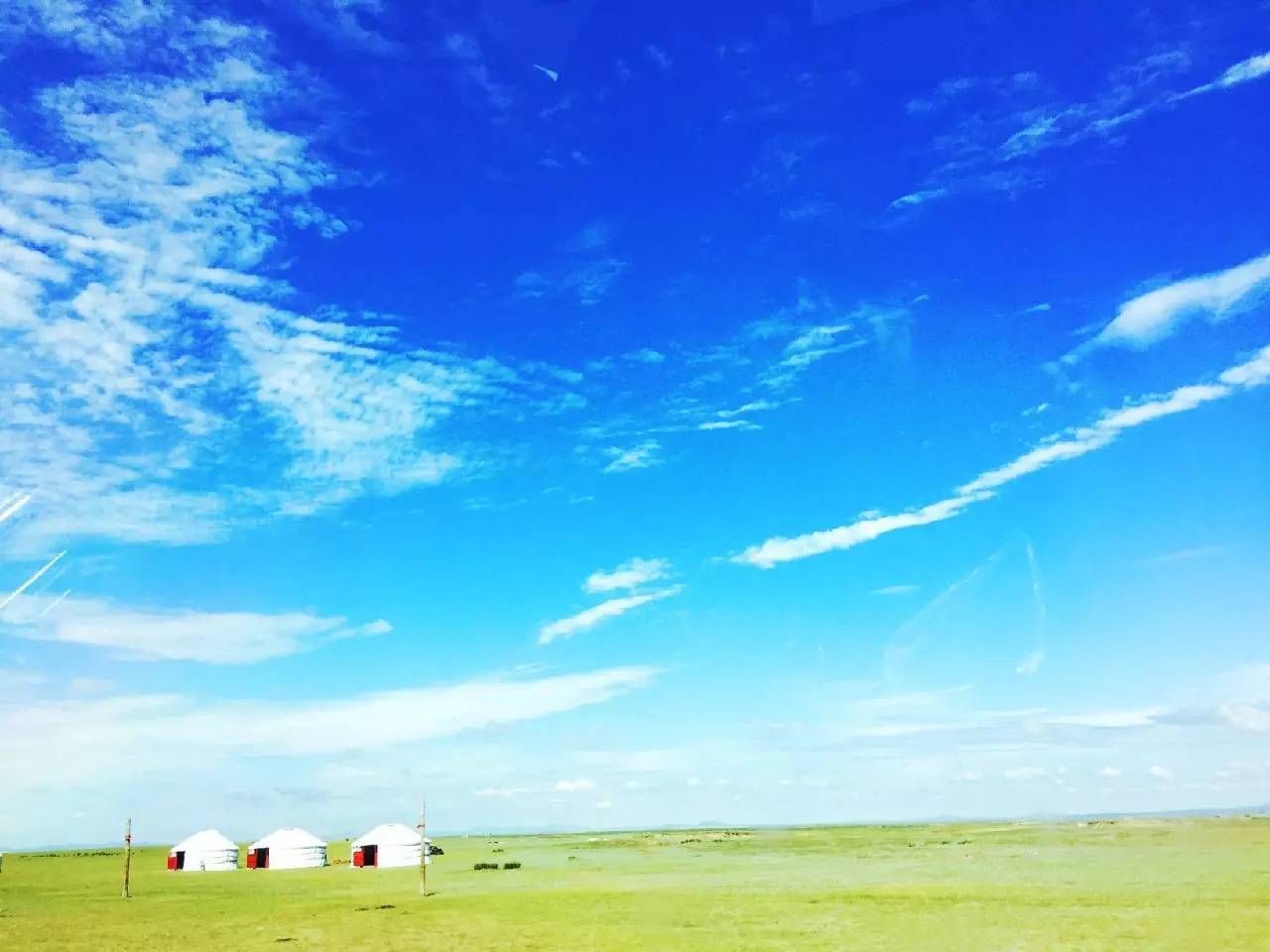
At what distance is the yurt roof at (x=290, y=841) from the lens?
80750 mm

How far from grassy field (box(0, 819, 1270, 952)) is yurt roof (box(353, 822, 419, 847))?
5378mm

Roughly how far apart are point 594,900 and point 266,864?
46.1 meters

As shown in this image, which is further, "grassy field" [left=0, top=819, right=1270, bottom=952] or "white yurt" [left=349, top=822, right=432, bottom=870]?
"white yurt" [left=349, top=822, right=432, bottom=870]

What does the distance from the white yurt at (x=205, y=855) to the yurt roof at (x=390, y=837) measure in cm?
1150

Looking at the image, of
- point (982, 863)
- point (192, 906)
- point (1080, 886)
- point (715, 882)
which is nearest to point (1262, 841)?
point (982, 863)

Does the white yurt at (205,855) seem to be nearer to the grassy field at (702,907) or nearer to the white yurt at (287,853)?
the white yurt at (287,853)

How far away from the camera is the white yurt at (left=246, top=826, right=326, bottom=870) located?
263 ft

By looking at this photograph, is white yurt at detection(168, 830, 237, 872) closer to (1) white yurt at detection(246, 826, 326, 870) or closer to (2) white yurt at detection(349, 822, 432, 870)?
(1) white yurt at detection(246, 826, 326, 870)

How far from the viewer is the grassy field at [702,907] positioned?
3141 centimetres

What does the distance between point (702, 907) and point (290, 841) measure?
171 ft

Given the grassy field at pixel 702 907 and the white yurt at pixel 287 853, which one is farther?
the white yurt at pixel 287 853

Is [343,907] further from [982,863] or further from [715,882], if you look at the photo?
[982,863]

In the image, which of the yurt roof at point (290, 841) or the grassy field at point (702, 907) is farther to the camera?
the yurt roof at point (290, 841)

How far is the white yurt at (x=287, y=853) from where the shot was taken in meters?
80.1
